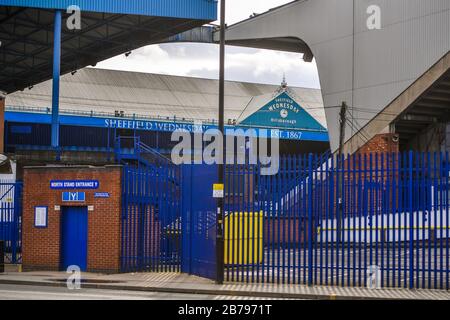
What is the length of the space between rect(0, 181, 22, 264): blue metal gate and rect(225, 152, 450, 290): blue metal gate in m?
8.60

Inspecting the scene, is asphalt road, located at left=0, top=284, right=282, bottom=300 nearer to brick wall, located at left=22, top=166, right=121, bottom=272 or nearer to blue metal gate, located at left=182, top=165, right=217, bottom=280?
blue metal gate, located at left=182, top=165, right=217, bottom=280

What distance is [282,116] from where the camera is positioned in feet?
173

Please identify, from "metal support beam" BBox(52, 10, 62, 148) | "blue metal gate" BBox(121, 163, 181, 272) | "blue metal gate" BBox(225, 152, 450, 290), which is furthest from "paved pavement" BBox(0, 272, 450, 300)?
"metal support beam" BBox(52, 10, 62, 148)

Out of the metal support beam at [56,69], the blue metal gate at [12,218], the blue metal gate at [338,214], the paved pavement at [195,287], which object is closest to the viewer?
the paved pavement at [195,287]

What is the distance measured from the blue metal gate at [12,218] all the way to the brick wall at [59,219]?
171cm

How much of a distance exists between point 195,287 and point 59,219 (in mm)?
6046

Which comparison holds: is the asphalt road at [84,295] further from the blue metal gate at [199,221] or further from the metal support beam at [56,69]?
the metal support beam at [56,69]

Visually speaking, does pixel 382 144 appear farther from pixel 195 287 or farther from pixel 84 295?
pixel 84 295

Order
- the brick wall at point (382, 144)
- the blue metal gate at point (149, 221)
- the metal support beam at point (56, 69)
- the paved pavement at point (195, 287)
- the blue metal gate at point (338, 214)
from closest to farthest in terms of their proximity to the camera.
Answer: the paved pavement at point (195, 287), the blue metal gate at point (338, 214), the blue metal gate at point (149, 221), the metal support beam at point (56, 69), the brick wall at point (382, 144)

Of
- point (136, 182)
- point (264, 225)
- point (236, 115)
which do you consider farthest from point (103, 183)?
point (236, 115)

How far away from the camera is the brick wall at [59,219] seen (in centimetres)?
2025

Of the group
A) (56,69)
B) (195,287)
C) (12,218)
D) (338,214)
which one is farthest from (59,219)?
(56,69)

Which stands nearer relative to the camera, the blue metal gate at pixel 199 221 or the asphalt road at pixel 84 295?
the asphalt road at pixel 84 295

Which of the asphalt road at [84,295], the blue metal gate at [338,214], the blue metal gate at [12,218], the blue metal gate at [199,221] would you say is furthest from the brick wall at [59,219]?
the blue metal gate at [338,214]
